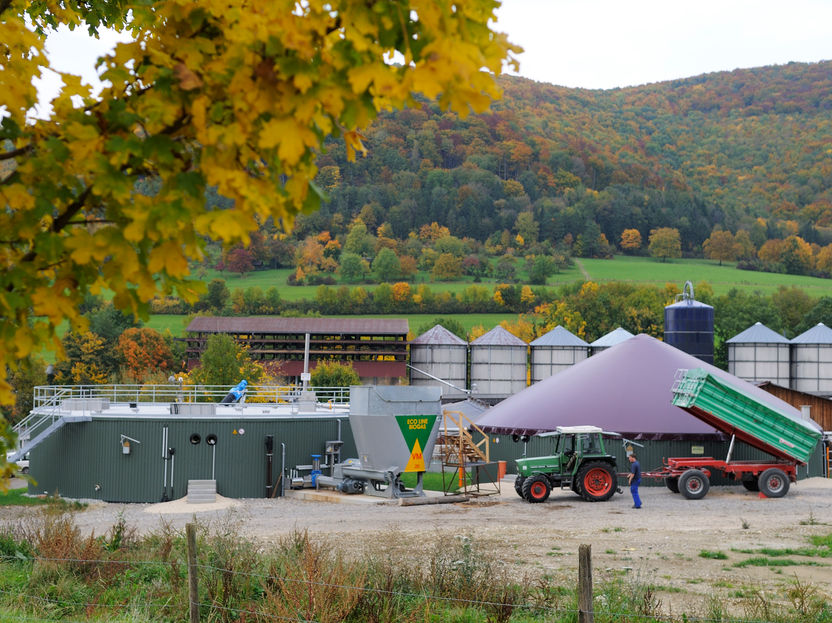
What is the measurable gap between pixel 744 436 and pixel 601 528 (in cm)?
985

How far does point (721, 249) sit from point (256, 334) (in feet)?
382

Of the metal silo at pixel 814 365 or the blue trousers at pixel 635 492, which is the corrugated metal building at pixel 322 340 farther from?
the blue trousers at pixel 635 492

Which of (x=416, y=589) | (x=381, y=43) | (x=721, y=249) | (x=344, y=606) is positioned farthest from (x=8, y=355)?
(x=721, y=249)

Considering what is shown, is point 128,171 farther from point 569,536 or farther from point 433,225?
point 433,225

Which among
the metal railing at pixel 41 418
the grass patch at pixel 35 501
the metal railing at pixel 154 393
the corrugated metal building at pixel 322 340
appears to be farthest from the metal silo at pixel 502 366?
the grass patch at pixel 35 501

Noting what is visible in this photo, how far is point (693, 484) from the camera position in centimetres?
2727

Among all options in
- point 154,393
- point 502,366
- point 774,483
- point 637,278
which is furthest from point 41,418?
point 637,278

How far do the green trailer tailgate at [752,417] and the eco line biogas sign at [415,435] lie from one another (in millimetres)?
8253

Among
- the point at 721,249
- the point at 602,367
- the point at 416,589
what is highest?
the point at 721,249

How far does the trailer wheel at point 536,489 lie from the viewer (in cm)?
2617

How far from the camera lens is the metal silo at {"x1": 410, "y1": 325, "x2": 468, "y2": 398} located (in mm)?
72938

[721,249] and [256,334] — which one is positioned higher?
[721,249]

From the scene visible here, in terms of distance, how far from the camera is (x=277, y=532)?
67.3ft

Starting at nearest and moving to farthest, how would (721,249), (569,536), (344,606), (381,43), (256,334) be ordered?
(381,43) < (344,606) < (569,536) < (256,334) < (721,249)
